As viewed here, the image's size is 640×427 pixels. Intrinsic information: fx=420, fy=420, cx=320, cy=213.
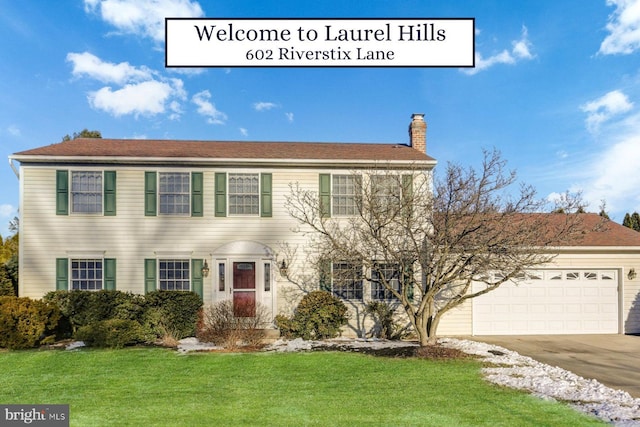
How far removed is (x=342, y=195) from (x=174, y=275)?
19.1 feet

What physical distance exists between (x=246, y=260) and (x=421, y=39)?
8319 millimetres

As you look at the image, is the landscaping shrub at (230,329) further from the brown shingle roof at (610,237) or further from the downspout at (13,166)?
the brown shingle roof at (610,237)

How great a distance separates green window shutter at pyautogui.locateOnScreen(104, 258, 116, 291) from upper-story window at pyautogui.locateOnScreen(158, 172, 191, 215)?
2172 millimetres

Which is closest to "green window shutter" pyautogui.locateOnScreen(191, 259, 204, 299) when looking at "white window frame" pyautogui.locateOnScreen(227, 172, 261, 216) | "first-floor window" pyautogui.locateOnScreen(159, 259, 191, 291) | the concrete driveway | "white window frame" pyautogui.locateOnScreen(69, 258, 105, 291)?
"first-floor window" pyautogui.locateOnScreen(159, 259, 191, 291)

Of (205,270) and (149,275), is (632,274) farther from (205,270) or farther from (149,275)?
(149,275)

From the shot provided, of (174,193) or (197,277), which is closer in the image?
(197,277)

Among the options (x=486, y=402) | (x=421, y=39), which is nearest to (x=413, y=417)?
(x=486, y=402)

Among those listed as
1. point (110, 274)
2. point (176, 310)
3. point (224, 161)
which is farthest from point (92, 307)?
point (224, 161)

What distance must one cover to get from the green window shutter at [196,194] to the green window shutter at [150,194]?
114 centimetres

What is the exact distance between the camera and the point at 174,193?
1316 cm

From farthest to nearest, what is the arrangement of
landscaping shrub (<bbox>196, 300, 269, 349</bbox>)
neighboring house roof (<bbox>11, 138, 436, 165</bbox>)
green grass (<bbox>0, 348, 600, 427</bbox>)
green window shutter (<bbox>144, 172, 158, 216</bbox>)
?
green window shutter (<bbox>144, 172, 158, 216</bbox>) < neighboring house roof (<bbox>11, 138, 436, 165</bbox>) < landscaping shrub (<bbox>196, 300, 269, 349</bbox>) < green grass (<bbox>0, 348, 600, 427</bbox>)

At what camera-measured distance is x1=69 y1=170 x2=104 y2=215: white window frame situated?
12.9 m

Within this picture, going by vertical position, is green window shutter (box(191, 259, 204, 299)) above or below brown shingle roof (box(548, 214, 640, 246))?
below

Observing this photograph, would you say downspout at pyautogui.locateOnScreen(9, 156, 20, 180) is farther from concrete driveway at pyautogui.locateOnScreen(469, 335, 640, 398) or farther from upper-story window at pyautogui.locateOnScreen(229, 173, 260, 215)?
concrete driveway at pyautogui.locateOnScreen(469, 335, 640, 398)
